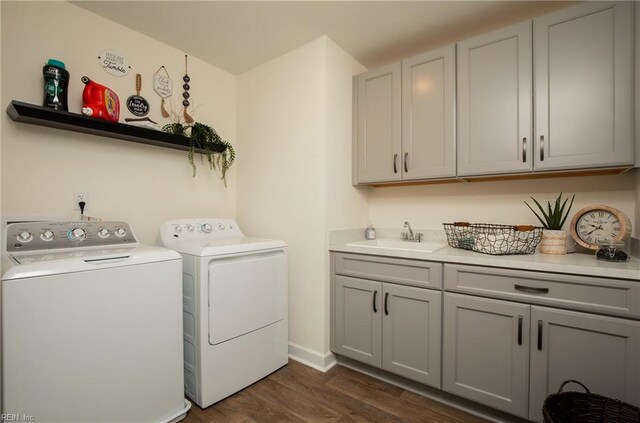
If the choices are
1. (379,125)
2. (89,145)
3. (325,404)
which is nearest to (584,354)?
(325,404)

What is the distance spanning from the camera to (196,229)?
2115mm

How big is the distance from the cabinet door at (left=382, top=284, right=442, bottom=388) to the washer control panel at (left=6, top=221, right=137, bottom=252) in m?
1.66

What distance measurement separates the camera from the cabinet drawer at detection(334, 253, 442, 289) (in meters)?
Answer: 1.69

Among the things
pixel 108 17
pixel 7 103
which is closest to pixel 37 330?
pixel 7 103

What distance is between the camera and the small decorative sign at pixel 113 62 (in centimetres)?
191

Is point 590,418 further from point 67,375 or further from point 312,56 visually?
point 312,56

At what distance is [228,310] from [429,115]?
1840 mm

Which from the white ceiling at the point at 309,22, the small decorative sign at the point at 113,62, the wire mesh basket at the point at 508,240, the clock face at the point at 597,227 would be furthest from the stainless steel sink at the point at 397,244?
the small decorative sign at the point at 113,62

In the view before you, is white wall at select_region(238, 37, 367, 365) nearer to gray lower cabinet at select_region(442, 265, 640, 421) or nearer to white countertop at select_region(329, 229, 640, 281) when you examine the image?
white countertop at select_region(329, 229, 640, 281)

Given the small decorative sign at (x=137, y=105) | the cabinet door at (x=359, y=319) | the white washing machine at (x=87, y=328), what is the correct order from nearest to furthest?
the white washing machine at (x=87, y=328), the cabinet door at (x=359, y=319), the small decorative sign at (x=137, y=105)

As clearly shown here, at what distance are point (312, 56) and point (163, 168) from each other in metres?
1.42

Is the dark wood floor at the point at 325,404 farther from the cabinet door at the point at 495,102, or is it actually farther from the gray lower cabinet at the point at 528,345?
the cabinet door at the point at 495,102

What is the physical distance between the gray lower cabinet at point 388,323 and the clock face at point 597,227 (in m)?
0.86

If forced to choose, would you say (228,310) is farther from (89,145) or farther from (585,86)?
(585,86)
